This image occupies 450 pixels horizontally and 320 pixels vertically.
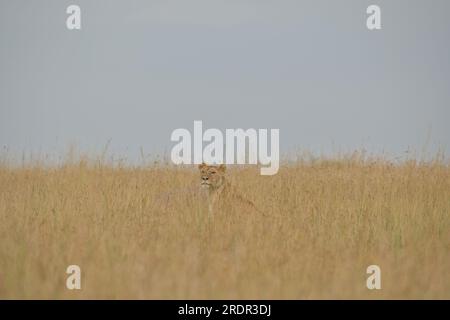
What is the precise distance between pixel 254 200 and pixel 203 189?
0.82m

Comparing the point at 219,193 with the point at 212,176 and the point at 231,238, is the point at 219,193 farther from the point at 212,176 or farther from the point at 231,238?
the point at 231,238

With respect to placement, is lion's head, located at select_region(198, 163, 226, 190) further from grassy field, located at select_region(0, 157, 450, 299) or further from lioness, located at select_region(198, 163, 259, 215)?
grassy field, located at select_region(0, 157, 450, 299)

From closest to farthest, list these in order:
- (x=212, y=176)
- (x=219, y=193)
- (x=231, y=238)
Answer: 1. (x=231, y=238)
2. (x=219, y=193)
3. (x=212, y=176)

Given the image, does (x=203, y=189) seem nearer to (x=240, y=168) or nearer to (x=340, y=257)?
(x=240, y=168)

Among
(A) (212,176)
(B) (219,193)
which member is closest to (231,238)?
(B) (219,193)

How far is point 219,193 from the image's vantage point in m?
9.66

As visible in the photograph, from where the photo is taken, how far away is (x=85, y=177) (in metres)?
11.7

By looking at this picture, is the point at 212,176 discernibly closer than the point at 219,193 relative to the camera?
No

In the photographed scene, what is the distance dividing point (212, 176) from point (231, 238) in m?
2.84

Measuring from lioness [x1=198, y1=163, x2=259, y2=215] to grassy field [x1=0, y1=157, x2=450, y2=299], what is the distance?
0.26 m

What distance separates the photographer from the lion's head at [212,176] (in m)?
9.89

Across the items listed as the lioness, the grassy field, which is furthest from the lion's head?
the grassy field

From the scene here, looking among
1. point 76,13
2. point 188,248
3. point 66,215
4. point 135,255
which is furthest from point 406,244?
point 76,13

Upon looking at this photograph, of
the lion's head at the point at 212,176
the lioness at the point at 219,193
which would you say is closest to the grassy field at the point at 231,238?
the lioness at the point at 219,193
